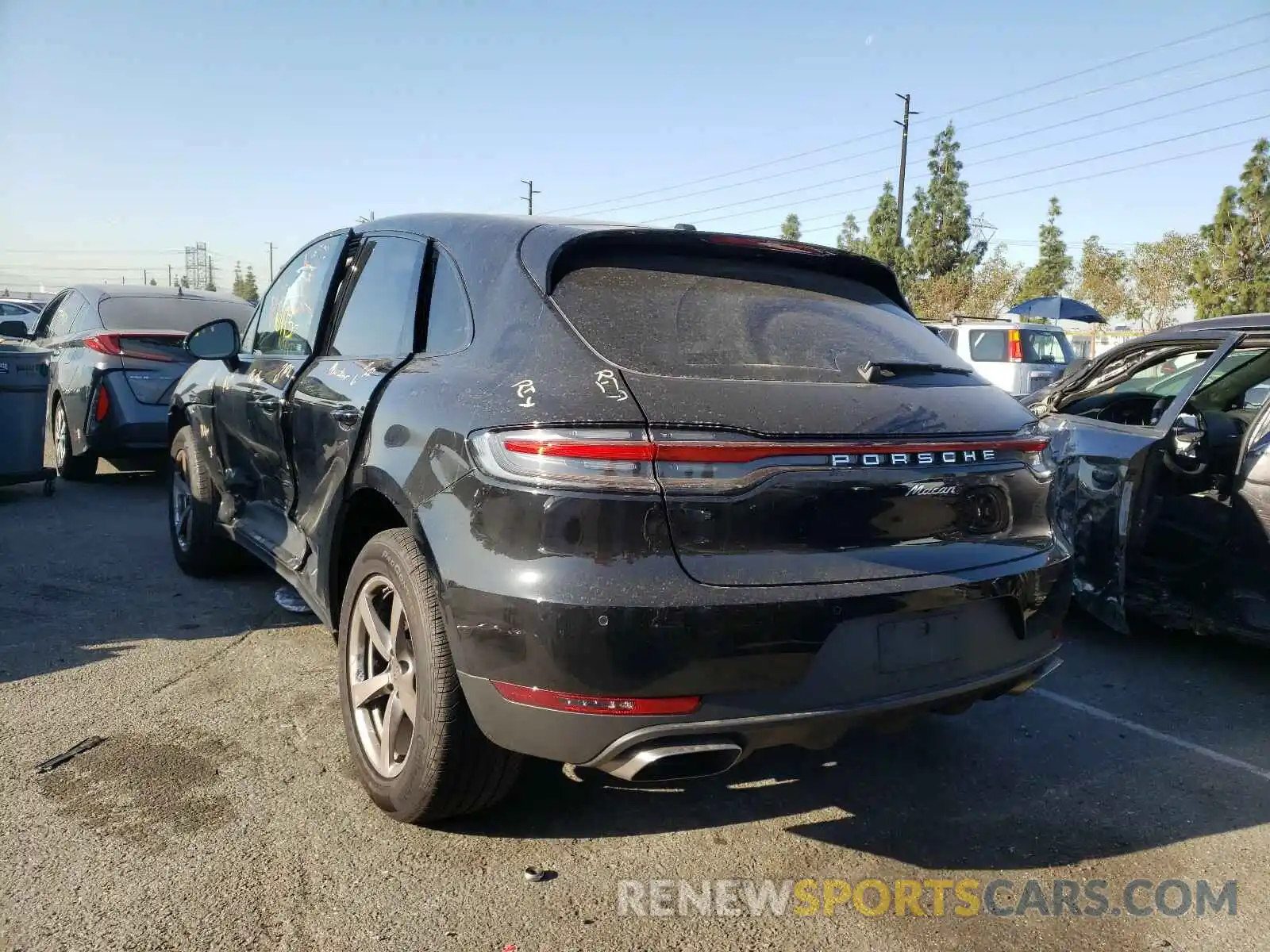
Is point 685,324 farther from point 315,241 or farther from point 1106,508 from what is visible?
point 1106,508

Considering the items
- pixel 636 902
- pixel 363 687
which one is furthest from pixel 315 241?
pixel 636 902

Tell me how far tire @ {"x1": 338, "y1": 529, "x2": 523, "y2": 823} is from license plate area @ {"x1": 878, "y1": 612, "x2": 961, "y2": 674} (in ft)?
3.30

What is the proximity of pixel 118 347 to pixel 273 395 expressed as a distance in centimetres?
465

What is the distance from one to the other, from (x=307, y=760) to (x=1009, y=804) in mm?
2261

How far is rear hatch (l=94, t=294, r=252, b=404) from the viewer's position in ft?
24.8

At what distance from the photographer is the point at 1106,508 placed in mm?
4332

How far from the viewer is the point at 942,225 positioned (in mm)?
43531

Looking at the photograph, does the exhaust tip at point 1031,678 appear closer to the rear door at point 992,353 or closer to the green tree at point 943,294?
the rear door at point 992,353

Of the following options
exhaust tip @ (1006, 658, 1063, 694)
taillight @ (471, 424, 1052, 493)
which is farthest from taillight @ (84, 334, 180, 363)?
exhaust tip @ (1006, 658, 1063, 694)

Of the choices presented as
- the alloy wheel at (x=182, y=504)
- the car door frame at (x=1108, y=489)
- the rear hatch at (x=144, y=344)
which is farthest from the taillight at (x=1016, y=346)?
the alloy wheel at (x=182, y=504)

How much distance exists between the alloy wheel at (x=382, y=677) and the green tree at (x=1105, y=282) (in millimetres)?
41740

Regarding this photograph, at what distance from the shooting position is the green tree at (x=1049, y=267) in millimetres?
41656

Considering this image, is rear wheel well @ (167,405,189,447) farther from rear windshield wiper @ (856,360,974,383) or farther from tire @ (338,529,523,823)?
→ rear windshield wiper @ (856,360,974,383)

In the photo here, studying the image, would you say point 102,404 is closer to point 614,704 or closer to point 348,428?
point 348,428
